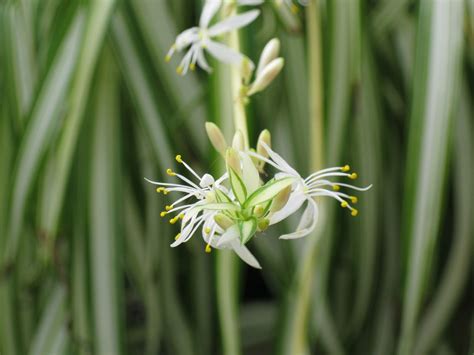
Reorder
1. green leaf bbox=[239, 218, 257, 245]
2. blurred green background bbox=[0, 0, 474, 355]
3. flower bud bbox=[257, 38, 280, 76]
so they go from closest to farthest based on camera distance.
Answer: green leaf bbox=[239, 218, 257, 245] → flower bud bbox=[257, 38, 280, 76] → blurred green background bbox=[0, 0, 474, 355]

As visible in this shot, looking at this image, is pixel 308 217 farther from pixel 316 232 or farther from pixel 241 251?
pixel 316 232

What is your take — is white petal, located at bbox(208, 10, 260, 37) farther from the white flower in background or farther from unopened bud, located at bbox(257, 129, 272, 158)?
unopened bud, located at bbox(257, 129, 272, 158)

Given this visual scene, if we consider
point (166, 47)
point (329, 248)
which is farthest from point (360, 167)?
point (166, 47)

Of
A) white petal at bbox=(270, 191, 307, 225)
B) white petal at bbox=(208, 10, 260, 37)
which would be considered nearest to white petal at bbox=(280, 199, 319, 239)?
white petal at bbox=(270, 191, 307, 225)

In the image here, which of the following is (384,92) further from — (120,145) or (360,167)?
(120,145)

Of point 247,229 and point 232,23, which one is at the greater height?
point 232,23

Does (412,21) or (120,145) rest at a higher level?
(412,21)

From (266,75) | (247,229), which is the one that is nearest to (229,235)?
(247,229)
